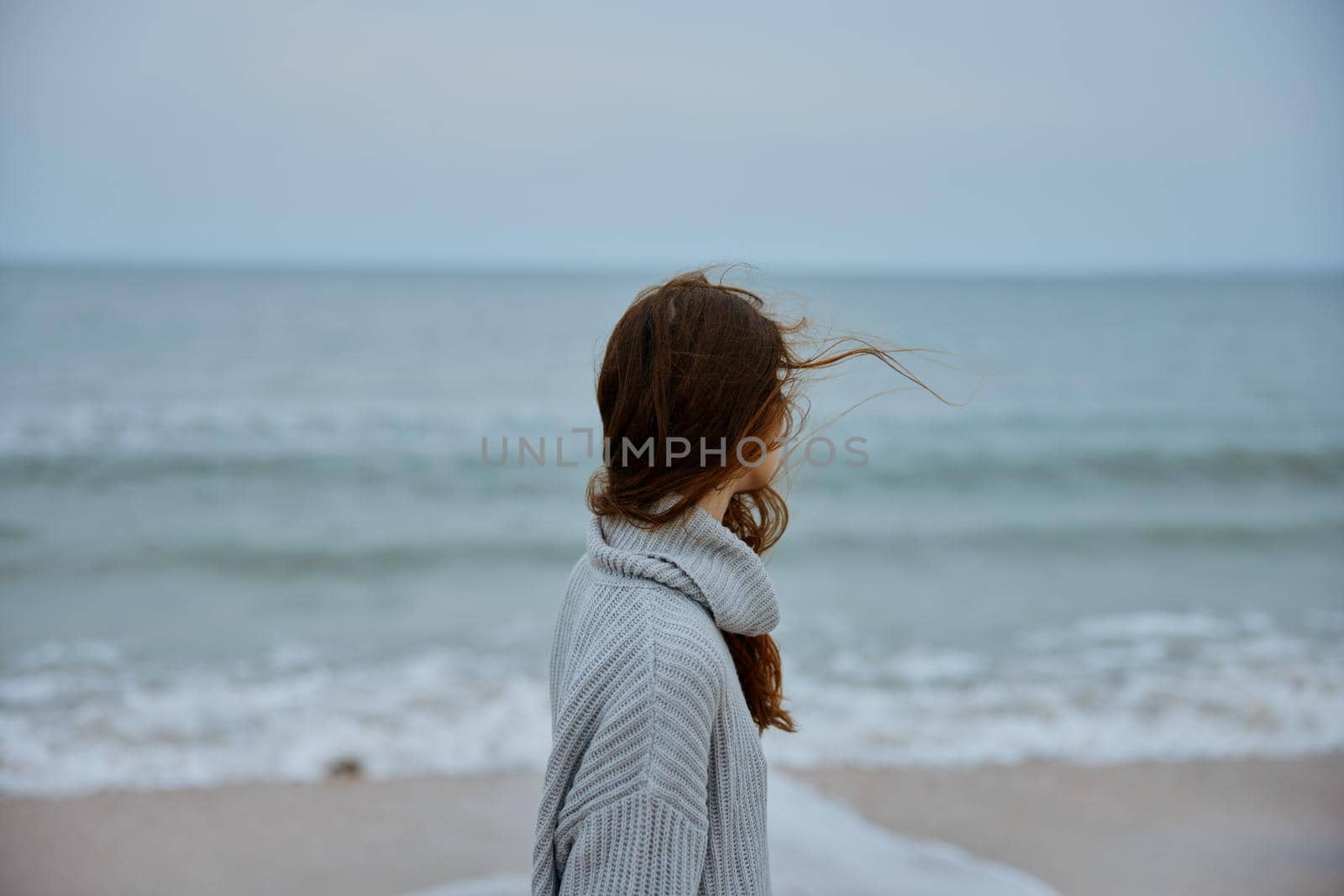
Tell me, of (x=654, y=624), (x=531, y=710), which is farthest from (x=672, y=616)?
(x=531, y=710)

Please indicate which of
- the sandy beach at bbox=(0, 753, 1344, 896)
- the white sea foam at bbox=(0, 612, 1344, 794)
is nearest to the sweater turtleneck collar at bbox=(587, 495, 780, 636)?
the sandy beach at bbox=(0, 753, 1344, 896)

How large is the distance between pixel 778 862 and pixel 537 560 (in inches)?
168

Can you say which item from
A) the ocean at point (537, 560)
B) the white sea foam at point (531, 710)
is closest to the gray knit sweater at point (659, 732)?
the ocean at point (537, 560)

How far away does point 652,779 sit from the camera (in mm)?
931

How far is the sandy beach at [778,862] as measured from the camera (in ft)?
9.38

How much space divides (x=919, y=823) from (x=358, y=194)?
875 inches

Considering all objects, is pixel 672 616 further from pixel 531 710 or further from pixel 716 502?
pixel 531 710

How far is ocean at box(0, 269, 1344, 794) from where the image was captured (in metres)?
3.88

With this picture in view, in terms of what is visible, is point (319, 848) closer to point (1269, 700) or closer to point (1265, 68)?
point (1269, 700)

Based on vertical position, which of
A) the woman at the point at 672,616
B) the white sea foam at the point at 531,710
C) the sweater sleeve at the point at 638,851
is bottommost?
the white sea foam at the point at 531,710

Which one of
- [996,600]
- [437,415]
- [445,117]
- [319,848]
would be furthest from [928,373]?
[445,117]

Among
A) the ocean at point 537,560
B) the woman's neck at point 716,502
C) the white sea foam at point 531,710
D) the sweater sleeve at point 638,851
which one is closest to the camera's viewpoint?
the sweater sleeve at point 638,851

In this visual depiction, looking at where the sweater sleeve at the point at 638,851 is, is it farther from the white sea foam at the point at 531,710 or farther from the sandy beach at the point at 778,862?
the white sea foam at the point at 531,710

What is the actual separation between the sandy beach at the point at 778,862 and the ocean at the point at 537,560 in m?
0.17
